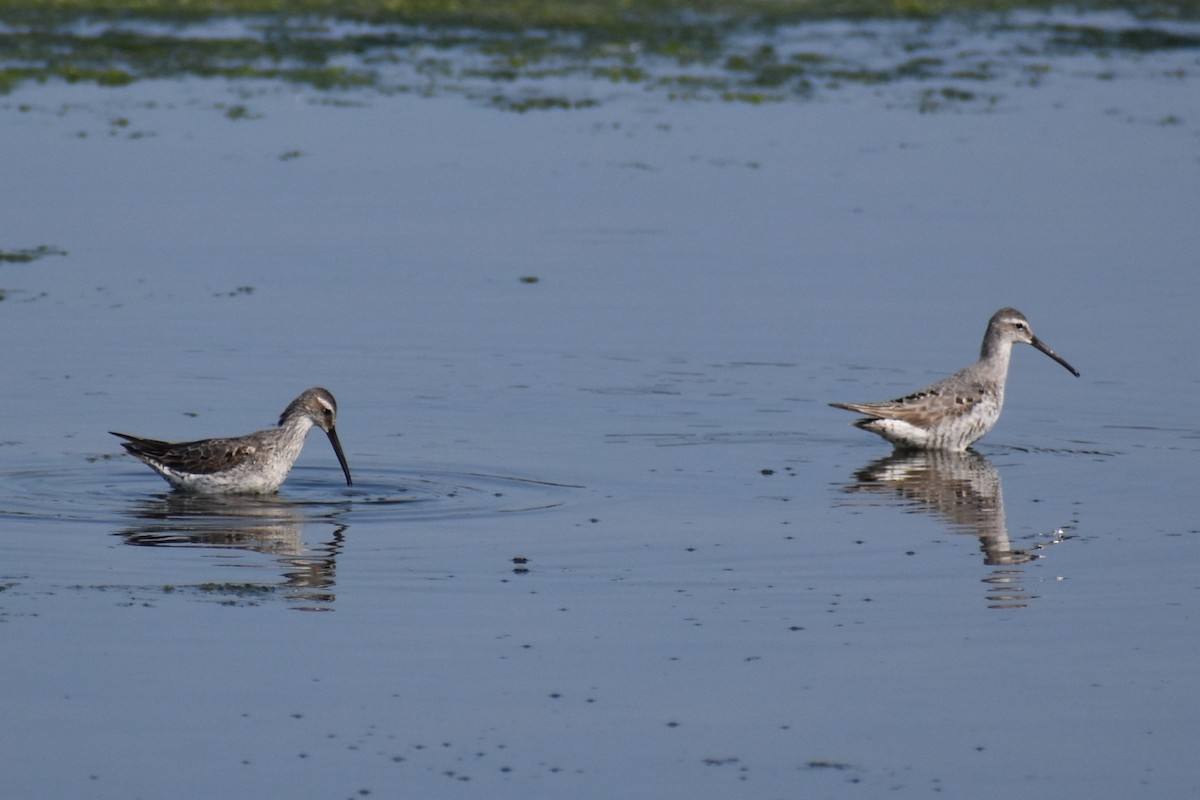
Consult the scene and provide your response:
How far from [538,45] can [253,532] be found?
899 inches

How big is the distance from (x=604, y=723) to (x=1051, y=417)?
287 inches

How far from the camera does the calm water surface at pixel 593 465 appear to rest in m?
7.60

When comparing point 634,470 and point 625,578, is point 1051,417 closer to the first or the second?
point 634,470

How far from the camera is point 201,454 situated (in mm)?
11797

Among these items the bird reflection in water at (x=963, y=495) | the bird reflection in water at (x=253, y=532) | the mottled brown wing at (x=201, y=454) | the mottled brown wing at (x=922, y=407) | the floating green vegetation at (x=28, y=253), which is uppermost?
the floating green vegetation at (x=28, y=253)

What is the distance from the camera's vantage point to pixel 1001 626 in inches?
355

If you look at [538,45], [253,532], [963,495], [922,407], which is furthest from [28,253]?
[538,45]

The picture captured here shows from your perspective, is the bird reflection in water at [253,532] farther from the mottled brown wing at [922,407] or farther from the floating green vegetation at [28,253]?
the floating green vegetation at [28,253]

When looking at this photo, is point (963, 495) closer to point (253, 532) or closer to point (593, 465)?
point (593, 465)

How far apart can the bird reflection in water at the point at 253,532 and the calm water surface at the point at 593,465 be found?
48 millimetres

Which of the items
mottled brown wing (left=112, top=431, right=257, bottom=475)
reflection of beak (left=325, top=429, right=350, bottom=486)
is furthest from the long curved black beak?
mottled brown wing (left=112, top=431, right=257, bottom=475)

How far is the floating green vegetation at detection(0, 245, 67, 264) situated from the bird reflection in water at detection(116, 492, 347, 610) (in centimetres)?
638

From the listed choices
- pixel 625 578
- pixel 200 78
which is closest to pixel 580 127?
pixel 200 78

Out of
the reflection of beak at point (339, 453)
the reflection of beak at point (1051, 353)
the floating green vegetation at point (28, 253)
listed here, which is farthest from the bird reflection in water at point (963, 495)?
the floating green vegetation at point (28, 253)
